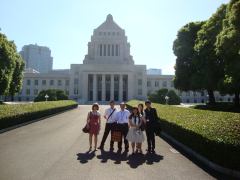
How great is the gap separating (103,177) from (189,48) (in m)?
45.8

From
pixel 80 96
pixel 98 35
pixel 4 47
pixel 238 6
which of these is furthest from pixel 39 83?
pixel 238 6

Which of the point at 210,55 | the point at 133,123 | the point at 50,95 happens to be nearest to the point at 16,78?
the point at 50,95

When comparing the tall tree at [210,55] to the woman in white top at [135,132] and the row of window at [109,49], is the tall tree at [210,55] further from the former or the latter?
the row of window at [109,49]

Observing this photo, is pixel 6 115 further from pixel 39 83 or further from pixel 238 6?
pixel 39 83

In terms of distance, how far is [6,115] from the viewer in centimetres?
2056

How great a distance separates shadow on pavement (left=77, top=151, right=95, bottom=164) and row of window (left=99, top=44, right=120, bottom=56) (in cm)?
10706

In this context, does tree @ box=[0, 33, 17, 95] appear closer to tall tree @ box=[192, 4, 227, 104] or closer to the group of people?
tall tree @ box=[192, 4, 227, 104]

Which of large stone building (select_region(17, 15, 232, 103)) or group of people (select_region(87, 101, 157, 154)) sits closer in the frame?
group of people (select_region(87, 101, 157, 154))

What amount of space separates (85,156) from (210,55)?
33127 millimetres

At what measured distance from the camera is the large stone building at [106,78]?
107 metres

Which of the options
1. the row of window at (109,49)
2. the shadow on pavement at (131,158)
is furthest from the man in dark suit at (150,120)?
the row of window at (109,49)

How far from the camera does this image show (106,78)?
111375 mm

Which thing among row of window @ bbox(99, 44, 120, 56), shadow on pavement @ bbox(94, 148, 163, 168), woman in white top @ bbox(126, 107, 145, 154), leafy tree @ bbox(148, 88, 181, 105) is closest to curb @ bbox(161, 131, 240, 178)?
shadow on pavement @ bbox(94, 148, 163, 168)

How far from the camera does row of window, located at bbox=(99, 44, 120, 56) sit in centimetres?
11894
